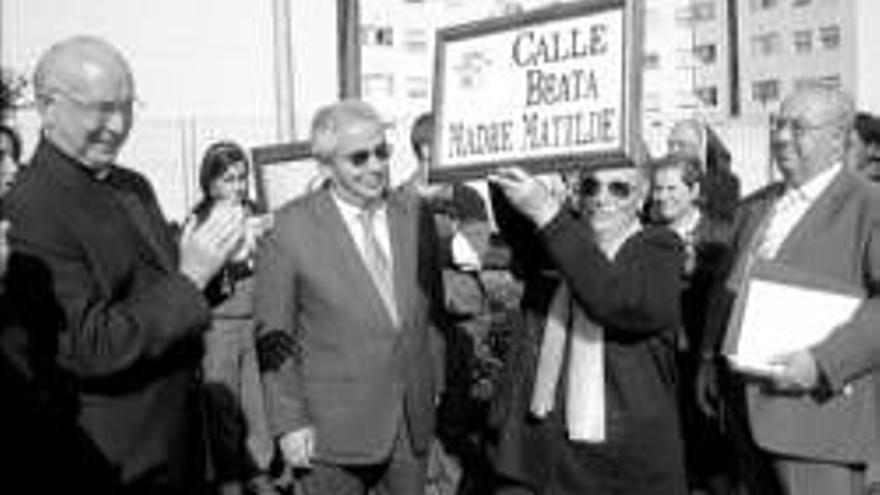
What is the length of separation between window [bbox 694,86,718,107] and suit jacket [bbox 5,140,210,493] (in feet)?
16.3

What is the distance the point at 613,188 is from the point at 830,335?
81 cm

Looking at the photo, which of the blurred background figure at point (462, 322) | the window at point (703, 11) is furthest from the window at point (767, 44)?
the blurred background figure at point (462, 322)

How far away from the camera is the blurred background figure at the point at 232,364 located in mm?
6375

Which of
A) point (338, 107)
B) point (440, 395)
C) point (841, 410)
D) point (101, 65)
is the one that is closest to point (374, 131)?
point (338, 107)

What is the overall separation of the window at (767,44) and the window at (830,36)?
0.27m

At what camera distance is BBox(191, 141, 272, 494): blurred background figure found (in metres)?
6.38

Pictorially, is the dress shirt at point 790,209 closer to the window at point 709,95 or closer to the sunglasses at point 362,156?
the sunglasses at point 362,156

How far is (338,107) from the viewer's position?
486cm

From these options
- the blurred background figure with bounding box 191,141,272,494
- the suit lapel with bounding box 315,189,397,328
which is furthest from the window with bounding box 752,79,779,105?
the suit lapel with bounding box 315,189,397,328

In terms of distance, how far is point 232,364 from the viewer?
6.51 meters

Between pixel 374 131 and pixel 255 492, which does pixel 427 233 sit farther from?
pixel 255 492

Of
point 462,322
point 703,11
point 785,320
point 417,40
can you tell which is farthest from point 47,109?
point 703,11

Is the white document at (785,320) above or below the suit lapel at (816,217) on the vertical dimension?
below

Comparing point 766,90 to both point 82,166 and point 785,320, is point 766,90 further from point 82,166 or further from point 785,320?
A: point 82,166
